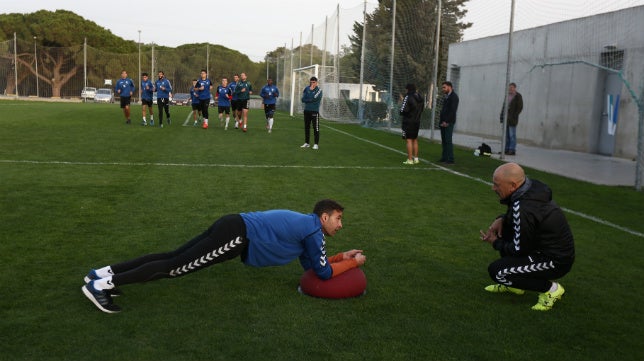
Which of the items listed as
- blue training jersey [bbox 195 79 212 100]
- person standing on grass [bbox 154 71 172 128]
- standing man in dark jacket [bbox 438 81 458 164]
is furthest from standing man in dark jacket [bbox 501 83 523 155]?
person standing on grass [bbox 154 71 172 128]

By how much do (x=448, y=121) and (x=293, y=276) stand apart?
1029 cm

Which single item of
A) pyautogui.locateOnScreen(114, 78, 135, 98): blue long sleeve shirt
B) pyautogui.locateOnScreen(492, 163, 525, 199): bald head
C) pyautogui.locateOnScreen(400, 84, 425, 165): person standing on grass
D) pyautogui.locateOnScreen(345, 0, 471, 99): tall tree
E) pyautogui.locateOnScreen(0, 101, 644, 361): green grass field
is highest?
pyautogui.locateOnScreen(345, 0, 471, 99): tall tree

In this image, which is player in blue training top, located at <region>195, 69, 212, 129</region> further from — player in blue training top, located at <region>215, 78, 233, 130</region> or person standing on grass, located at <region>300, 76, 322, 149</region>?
person standing on grass, located at <region>300, 76, 322, 149</region>

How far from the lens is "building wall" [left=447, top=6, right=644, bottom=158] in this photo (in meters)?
18.3

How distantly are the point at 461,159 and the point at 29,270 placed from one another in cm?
1277

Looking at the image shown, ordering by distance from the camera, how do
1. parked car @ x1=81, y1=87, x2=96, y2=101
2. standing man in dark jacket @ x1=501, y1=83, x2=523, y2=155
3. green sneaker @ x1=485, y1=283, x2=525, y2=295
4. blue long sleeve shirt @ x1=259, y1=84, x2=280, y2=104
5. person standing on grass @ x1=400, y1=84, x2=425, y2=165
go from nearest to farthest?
1. green sneaker @ x1=485, y1=283, x2=525, y2=295
2. person standing on grass @ x1=400, y1=84, x2=425, y2=165
3. standing man in dark jacket @ x1=501, y1=83, x2=523, y2=155
4. blue long sleeve shirt @ x1=259, y1=84, x2=280, y2=104
5. parked car @ x1=81, y1=87, x2=96, y2=101

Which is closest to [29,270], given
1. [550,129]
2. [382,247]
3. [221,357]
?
[221,357]

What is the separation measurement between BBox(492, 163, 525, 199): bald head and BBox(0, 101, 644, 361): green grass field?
948mm

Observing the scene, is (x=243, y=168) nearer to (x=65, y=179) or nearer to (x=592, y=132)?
(x=65, y=179)

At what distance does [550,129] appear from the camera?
22.3m

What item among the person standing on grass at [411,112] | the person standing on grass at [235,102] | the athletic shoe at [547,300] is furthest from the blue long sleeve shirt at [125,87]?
the athletic shoe at [547,300]

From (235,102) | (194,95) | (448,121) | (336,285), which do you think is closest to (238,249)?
(336,285)

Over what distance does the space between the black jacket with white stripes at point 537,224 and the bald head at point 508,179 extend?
0.04 metres

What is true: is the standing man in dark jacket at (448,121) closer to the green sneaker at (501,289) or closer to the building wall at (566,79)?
the building wall at (566,79)
